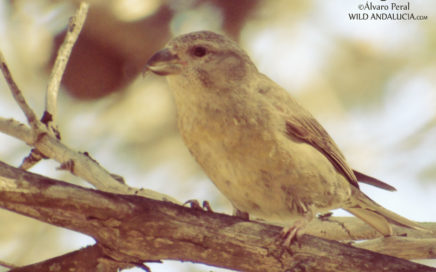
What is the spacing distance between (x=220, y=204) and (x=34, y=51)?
5.21 ft

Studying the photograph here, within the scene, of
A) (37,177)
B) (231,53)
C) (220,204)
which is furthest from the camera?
(220,204)

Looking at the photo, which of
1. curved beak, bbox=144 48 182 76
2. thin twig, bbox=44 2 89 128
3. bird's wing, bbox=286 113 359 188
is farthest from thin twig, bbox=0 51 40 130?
bird's wing, bbox=286 113 359 188

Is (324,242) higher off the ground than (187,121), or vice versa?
(187,121)

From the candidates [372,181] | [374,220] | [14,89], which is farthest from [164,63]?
[374,220]

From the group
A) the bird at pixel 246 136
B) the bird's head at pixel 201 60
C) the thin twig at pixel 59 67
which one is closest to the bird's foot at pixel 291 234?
the bird at pixel 246 136

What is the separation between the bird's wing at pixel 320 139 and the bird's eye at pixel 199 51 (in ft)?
2.08

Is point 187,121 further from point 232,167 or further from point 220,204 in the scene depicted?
point 220,204

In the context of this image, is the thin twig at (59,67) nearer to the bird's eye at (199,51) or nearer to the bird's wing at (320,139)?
the bird's eye at (199,51)

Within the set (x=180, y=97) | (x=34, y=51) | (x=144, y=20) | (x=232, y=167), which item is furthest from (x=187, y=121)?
(x=34, y=51)

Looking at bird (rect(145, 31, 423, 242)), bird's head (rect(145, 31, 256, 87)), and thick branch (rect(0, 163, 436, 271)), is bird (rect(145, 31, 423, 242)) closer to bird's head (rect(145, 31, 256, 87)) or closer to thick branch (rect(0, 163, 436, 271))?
bird's head (rect(145, 31, 256, 87))

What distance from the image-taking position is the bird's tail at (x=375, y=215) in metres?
3.49

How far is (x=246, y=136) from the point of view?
10.1 ft

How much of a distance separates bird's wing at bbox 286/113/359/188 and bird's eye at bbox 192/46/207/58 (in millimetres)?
633

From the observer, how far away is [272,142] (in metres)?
3.16
